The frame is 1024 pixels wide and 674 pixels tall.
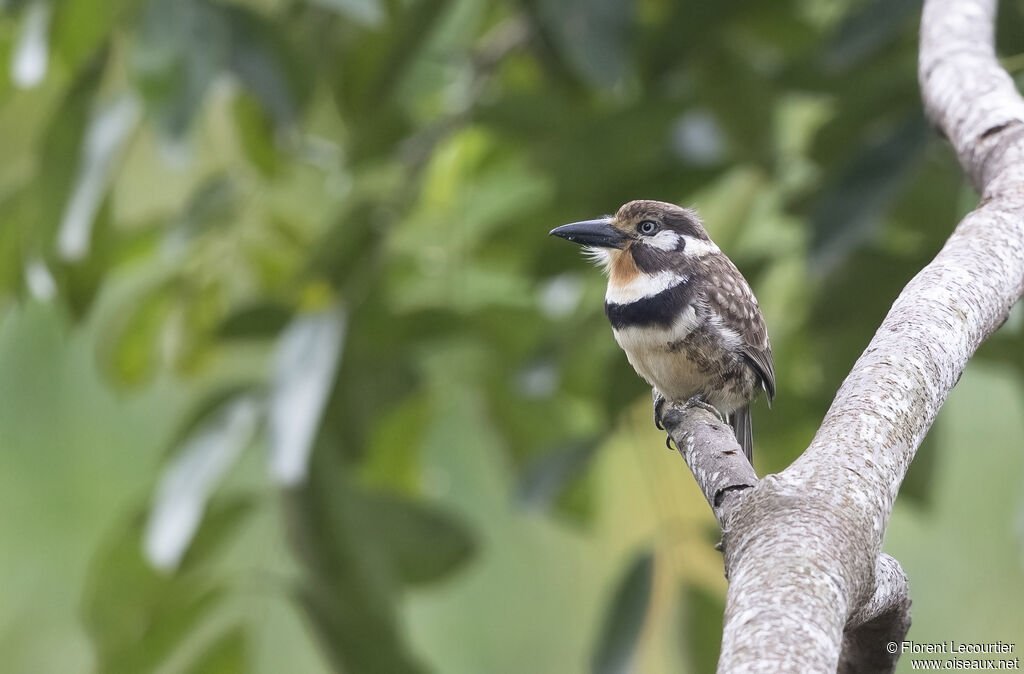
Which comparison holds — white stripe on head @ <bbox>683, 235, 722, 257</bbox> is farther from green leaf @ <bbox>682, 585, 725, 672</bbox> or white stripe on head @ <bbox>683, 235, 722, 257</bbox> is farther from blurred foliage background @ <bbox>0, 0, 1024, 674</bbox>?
green leaf @ <bbox>682, 585, 725, 672</bbox>

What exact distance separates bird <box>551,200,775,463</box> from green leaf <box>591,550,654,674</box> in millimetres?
665

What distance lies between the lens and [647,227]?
211cm

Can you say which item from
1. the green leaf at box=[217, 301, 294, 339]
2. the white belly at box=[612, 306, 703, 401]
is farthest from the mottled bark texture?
the green leaf at box=[217, 301, 294, 339]

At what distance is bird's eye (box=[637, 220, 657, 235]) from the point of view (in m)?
2.10

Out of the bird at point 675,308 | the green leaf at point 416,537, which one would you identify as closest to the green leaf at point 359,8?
the bird at point 675,308

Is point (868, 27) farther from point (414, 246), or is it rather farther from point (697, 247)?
point (414, 246)

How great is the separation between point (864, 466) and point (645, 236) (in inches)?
40.6

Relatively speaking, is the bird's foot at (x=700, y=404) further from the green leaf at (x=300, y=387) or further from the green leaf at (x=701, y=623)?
the green leaf at (x=701, y=623)

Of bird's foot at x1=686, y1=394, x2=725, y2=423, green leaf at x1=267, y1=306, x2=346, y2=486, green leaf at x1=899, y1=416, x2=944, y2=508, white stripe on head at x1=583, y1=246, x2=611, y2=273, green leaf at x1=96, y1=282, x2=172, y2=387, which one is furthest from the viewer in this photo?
green leaf at x1=96, y1=282, x2=172, y2=387

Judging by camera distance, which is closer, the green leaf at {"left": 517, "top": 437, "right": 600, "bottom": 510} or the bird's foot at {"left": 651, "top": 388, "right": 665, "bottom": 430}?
the bird's foot at {"left": 651, "top": 388, "right": 665, "bottom": 430}

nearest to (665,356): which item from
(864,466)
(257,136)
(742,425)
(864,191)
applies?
(742,425)

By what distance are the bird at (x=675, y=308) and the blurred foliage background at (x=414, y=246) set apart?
0.31m

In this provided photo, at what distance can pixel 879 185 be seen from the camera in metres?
2.29

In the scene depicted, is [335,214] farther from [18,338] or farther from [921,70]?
[18,338]
